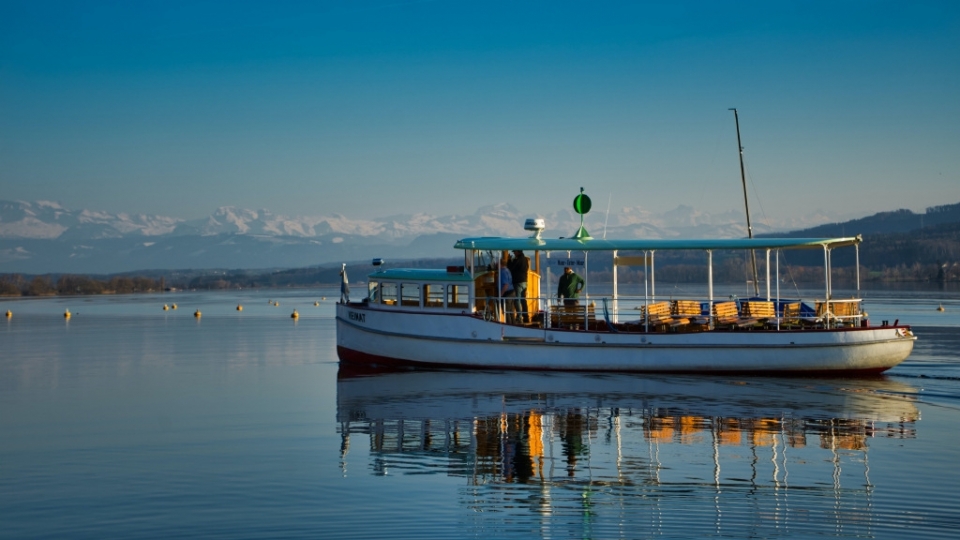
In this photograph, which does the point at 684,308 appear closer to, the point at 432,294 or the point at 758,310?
the point at 758,310

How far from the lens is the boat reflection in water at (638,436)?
13.6 m

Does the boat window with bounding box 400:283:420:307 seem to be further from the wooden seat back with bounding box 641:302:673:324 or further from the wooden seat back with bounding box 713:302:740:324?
the wooden seat back with bounding box 713:302:740:324

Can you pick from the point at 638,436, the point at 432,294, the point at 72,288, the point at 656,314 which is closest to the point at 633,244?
the point at 656,314

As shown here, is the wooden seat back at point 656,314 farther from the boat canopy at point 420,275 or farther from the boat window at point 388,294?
the boat window at point 388,294

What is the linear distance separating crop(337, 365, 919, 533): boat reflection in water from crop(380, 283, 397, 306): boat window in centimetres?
320

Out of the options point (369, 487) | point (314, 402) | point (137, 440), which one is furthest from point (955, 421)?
point (137, 440)

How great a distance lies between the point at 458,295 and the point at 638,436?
12.1 m

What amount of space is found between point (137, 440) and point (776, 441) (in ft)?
39.7

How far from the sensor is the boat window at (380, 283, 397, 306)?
30812 mm

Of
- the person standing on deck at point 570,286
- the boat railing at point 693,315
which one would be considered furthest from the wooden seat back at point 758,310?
the person standing on deck at point 570,286

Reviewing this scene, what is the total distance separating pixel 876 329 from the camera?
2777 cm

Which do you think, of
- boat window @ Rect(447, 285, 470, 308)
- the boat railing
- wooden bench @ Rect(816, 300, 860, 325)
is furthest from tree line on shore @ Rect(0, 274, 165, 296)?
wooden bench @ Rect(816, 300, 860, 325)

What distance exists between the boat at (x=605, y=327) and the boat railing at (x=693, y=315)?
0.11 ft

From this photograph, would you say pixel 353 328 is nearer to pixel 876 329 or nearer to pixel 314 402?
pixel 314 402
